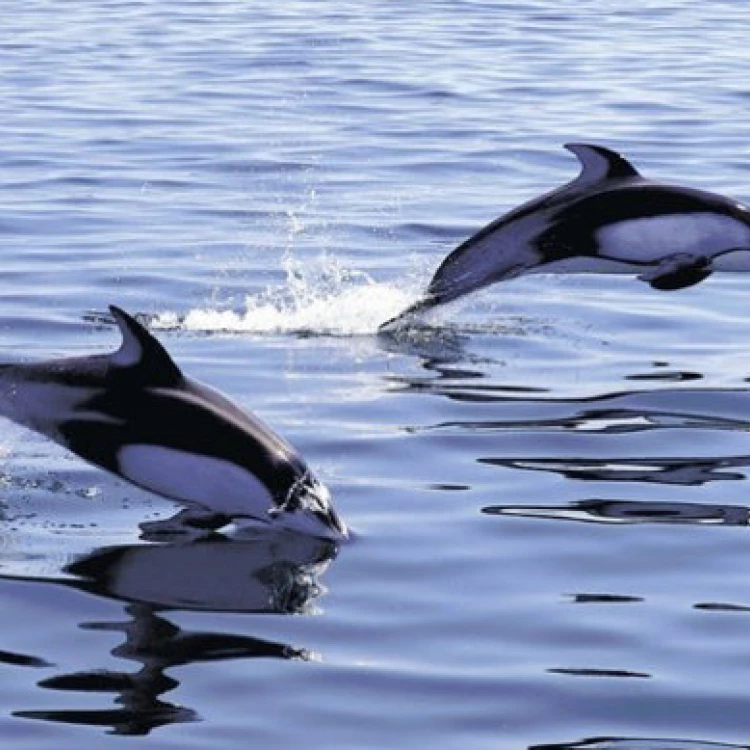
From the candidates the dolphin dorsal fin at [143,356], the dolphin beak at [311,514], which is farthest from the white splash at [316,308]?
the dolphin beak at [311,514]

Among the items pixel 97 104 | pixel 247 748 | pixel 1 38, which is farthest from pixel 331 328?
pixel 1 38

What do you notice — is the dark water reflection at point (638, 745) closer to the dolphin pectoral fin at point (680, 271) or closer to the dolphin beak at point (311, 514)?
the dolphin beak at point (311, 514)

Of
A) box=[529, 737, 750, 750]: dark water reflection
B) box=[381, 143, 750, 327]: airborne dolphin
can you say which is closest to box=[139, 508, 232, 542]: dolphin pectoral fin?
box=[529, 737, 750, 750]: dark water reflection

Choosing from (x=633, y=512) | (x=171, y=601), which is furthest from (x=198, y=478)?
(x=633, y=512)

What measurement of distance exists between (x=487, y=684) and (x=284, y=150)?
1503 cm

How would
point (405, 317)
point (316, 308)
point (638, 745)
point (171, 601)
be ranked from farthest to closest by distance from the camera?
point (316, 308) < point (405, 317) < point (171, 601) < point (638, 745)

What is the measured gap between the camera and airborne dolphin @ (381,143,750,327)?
1376 cm

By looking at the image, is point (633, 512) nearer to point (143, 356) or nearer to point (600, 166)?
point (143, 356)

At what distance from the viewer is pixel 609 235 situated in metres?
13.8

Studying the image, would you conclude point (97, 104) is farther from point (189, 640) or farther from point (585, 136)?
point (189, 640)

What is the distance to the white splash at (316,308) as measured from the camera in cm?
1452

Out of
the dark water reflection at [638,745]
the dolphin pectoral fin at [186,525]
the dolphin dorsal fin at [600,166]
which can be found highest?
the dolphin dorsal fin at [600,166]

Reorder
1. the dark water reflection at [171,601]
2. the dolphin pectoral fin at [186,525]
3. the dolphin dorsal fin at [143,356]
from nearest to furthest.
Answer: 1. the dark water reflection at [171,601]
2. the dolphin dorsal fin at [143,356]
3. the dolphin pectoral fin at [186,525]

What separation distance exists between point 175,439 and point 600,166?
190 inches
